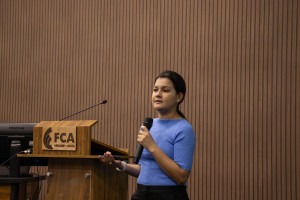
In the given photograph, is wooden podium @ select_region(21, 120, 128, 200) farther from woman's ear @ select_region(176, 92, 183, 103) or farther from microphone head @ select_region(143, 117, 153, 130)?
woman's ear @ select_region(176, 92, 183, 103)

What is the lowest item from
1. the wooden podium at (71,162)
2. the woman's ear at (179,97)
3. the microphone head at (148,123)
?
the wooden podium at (71,162)

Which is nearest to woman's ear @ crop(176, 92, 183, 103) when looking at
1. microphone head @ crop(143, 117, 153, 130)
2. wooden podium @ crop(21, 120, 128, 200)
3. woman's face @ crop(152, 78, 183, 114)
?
woman's face @ crop(152, 78, 183, 114)

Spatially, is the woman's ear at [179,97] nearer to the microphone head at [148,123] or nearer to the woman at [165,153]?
the woman at [165,153]

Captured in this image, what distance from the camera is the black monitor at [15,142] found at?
2098 millimetres

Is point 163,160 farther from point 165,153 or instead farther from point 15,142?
point 15,142

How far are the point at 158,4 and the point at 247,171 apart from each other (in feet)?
4.83

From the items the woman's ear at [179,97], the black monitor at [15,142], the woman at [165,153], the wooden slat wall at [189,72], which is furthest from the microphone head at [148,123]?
the wooden slat wall at [189,72]

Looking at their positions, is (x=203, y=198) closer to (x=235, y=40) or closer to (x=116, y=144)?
(x=116, y=144)

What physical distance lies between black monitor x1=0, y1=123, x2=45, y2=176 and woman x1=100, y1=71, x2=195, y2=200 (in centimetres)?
62

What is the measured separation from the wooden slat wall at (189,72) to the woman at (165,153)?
1.39m

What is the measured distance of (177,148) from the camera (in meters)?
1.62

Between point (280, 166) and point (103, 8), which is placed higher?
point (103, 8)

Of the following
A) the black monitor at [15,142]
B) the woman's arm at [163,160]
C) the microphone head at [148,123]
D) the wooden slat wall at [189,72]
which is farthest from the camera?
the wooden slat wall at [189,72]

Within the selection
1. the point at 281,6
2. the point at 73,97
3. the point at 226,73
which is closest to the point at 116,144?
the point at 73,97
